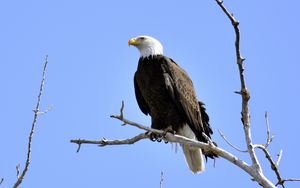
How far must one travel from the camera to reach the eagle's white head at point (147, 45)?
311 inches

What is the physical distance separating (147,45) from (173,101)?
107 centimetres

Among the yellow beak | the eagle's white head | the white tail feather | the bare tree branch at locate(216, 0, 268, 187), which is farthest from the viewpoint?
the yellow beak

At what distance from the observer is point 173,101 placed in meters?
7.29

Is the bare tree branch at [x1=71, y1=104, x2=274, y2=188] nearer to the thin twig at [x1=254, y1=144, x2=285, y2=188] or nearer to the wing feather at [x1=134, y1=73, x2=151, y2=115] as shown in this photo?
the thin twig at [x1=254, y1=144, x2=285, y2=188]

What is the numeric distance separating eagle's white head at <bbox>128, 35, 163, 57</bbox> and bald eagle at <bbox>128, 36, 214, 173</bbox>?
0.46ft

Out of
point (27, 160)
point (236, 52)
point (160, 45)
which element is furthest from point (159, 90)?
point (27, 160)

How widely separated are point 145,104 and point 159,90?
698mm

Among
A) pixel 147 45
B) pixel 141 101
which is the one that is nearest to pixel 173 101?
pixel 141 101

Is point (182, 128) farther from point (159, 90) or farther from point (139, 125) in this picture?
point (139, 125)

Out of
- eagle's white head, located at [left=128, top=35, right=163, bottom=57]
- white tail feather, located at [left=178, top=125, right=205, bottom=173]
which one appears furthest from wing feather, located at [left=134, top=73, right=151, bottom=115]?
white tail feather, located at [left=178, top=125, right=205, bottom=173]

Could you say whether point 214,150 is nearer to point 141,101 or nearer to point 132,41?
point 141,101

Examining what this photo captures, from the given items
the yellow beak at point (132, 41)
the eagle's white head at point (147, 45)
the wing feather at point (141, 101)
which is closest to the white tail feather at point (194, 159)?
the wing feather at point (141, 101)

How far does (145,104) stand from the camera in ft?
26.2

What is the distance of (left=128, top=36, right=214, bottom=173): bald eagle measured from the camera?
7.24 metres
